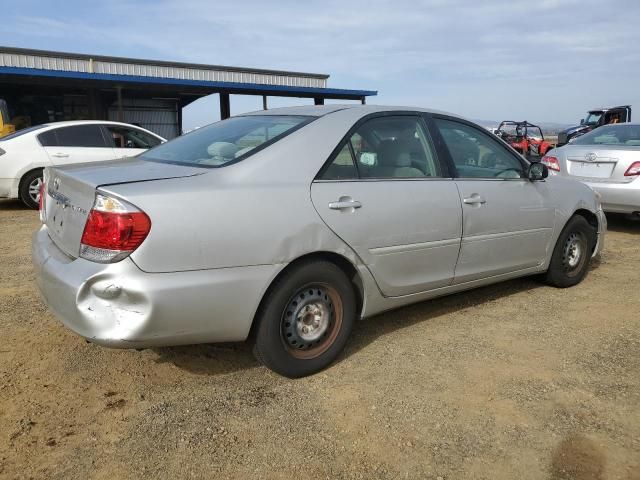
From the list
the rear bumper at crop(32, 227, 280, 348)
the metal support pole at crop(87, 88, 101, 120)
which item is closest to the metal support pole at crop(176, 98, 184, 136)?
the metal support pole at crop(87, 88, 101, 120)

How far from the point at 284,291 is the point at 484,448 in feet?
3.94

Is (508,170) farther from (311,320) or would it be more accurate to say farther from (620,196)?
(620,196)

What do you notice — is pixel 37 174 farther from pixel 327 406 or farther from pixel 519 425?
pixel 519 425

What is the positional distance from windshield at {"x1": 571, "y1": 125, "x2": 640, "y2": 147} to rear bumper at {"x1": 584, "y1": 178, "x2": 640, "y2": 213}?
0.72 metres

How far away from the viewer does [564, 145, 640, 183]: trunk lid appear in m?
6.68

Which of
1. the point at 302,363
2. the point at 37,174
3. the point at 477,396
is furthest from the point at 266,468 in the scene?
the point at 37,174

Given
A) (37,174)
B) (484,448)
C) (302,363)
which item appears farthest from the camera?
(37,174)

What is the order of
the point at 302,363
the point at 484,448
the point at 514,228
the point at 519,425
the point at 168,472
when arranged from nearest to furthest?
1. the point at 168,472
2. the point at 484,448
3. the point at 519,425
4. the point at 302,363
5. the point at 514,228

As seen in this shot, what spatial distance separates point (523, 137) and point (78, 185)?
18546 millimetres

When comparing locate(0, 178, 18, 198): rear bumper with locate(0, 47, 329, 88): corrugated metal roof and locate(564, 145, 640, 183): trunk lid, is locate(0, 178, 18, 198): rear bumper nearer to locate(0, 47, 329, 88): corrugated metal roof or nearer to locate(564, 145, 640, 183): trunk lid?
locate(564, 145, 640, 183): trunk lid

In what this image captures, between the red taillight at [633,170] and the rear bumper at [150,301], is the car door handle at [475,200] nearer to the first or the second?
the rear bumper at [150,301]

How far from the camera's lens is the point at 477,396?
293 centimetres

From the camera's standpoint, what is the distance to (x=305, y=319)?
10.1 ft

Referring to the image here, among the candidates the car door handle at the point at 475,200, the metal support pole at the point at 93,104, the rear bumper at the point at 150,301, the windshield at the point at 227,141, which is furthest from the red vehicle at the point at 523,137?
the rear bumper at the point at 150,301
